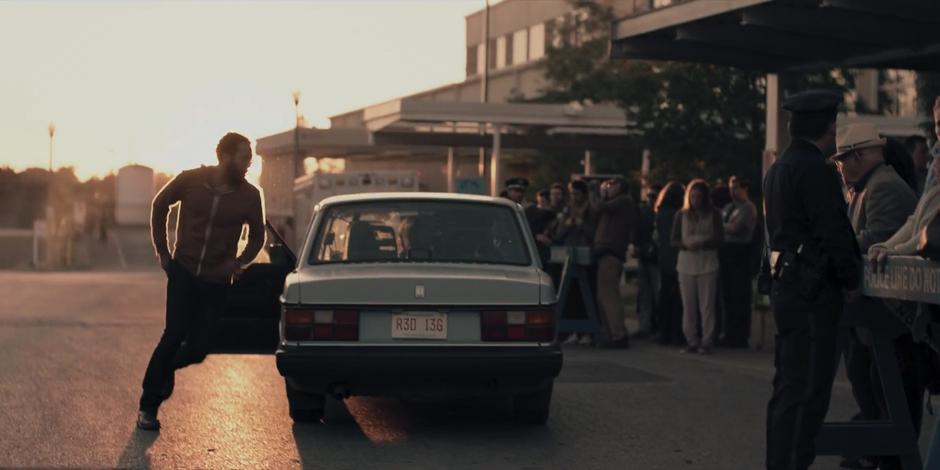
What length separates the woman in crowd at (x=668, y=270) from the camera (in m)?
16.7

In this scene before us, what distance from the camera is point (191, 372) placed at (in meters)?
13.7

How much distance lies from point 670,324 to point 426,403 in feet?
19.1

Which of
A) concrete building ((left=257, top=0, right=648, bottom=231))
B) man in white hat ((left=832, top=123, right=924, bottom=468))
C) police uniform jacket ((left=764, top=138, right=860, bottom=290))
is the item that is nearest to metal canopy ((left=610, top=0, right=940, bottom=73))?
concrete building ((left=257, top=0, right=648, bottom=231))

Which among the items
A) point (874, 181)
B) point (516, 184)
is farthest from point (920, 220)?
point (516, 184)

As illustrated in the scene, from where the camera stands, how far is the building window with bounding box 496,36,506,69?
7106 cm

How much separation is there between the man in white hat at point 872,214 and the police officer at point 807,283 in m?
0.98

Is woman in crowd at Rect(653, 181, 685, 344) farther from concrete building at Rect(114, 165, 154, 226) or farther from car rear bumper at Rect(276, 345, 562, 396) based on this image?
concrete building at Rect(114, 165, 154, 226)

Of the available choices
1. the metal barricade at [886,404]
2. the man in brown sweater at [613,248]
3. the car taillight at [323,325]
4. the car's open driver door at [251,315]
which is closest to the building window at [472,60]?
the man in brown sweater at [613,248]

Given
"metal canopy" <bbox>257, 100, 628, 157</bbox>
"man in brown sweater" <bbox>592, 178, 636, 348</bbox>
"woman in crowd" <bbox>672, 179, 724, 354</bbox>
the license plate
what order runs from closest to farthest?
the license plate → "woman in crowd" <bbox>672, 179, 724, 354</bbox> → "man in brown sweater" <bbox>592, 178, 636, 348</bbox> → "metal canopy" <bbox>257, 100, 628, 157</bbox>

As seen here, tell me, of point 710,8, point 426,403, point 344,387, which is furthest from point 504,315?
point 710,8

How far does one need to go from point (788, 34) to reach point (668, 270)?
280cm

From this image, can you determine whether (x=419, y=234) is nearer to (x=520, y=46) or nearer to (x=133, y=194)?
(x=520, y=46)

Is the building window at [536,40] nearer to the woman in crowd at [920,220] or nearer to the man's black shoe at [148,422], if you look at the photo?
the man's black shoe at [148,422]

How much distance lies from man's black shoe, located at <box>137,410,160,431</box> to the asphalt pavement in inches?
2.7
